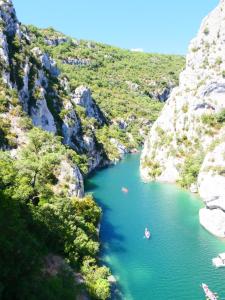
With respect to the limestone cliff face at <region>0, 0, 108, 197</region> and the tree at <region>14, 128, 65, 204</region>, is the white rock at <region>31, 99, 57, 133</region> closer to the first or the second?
the limestone cliff face at <region>0, 0, 108, 197</region>

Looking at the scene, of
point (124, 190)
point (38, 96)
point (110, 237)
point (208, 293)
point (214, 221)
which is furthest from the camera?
point (38, 96)

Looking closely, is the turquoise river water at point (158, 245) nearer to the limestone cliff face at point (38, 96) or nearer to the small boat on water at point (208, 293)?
the small boat on water at point (208, 293)

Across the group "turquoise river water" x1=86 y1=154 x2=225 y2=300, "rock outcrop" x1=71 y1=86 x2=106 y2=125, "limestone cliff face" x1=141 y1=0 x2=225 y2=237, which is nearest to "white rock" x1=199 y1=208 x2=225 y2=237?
"turquoise river water" x1=86 y1=154 x2=225 y2=300

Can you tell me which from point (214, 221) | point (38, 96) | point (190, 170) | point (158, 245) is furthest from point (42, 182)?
point (38, 96)

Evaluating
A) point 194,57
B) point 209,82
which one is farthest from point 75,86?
point 209,82

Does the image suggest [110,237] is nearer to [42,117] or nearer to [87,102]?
[42,117]

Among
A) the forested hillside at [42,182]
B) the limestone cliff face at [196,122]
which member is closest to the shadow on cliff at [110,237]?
the forested hillside at [42,182]
